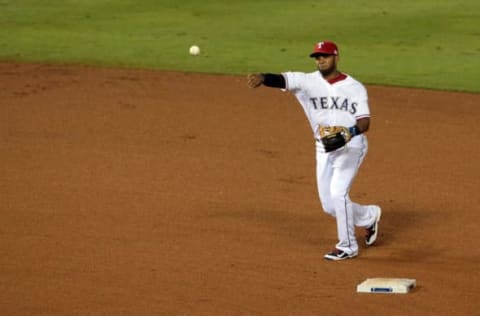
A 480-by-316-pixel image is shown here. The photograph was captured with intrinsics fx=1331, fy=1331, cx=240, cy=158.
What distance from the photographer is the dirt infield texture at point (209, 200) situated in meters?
10.2

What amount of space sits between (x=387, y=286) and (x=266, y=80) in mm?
2053

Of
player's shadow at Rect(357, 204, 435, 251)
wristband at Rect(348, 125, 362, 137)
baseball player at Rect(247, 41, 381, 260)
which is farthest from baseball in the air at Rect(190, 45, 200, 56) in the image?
wristband at Rect(348, 125, 362, 137)

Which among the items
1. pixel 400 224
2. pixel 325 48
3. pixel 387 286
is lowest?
pixel 400 224

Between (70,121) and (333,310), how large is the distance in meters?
7.31

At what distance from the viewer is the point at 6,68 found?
64.1 ft

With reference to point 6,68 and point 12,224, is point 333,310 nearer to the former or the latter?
point 12,224

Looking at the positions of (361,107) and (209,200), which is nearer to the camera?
(361,107)

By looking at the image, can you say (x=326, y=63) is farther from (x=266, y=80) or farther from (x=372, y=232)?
(x=372, y=232)

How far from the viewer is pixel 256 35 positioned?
22.3 m

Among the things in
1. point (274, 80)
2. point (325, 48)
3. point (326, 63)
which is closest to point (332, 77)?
point (326, 63)

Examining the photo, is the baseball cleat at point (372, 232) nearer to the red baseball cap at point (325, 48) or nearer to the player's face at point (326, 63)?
the player's face at point (326, 63)

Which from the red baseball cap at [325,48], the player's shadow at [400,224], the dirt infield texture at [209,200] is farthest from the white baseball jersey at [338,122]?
the player's shadow at [400,224]

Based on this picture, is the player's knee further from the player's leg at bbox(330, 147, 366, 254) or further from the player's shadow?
the player's shadow

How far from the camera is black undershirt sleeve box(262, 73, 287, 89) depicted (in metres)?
11.0
